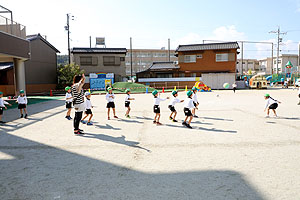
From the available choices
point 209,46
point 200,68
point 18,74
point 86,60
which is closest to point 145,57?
point 86,60

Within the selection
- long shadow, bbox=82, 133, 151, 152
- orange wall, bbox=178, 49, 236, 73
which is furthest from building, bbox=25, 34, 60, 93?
long shadow, bbox=82, 133, 151, 152

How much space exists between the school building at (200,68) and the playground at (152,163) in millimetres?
27953

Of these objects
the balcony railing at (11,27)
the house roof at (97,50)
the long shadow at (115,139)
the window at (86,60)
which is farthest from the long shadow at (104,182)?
the house roof at (97,50)

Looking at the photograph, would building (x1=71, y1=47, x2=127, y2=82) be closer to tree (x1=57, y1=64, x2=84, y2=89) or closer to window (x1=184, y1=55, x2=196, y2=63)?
tree (x1=57, y1=64, x2=84, y2=89)

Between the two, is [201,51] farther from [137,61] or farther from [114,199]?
[114,199]

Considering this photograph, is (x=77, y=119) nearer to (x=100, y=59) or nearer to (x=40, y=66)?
(x=40, y=66)

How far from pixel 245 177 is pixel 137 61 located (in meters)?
63.6

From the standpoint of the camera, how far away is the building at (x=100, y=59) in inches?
1457

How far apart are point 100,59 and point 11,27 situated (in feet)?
75.6

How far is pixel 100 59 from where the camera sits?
37.5m

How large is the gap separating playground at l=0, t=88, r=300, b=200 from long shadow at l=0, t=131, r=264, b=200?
0.05 ft

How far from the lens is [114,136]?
657cm

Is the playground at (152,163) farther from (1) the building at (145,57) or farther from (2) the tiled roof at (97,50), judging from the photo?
(1) the building at (145,57)

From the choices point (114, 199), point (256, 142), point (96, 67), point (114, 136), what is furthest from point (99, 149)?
point (96, 67)
